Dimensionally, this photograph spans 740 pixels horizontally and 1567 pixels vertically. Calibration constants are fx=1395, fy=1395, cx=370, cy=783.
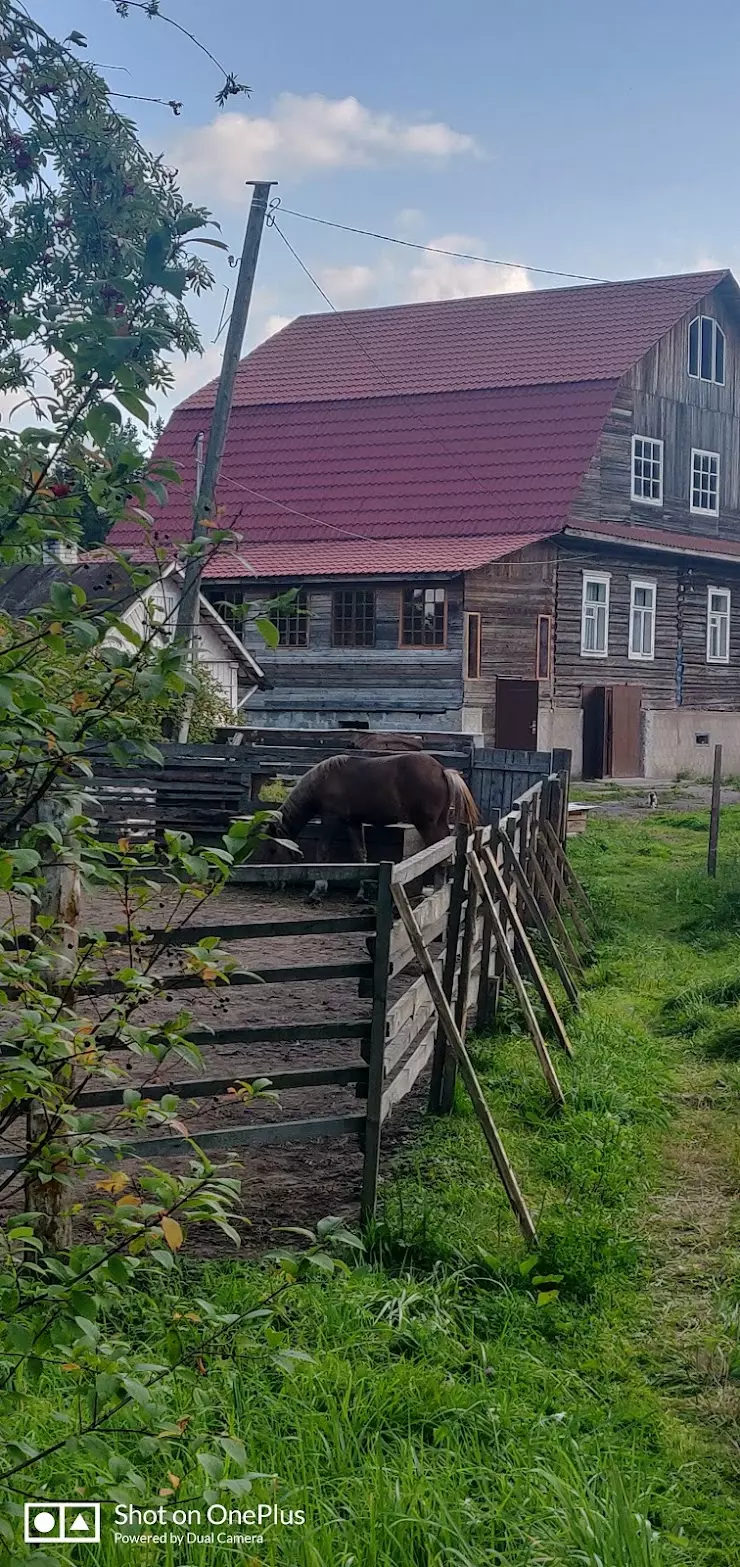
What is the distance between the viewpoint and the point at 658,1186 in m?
6.23

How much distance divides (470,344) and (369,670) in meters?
10.3

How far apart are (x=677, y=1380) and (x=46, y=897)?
2555mm

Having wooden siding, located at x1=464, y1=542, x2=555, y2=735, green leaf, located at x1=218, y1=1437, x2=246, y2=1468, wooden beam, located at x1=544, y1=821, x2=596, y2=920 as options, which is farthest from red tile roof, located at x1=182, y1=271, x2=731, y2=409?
green leaf, located at x1=218, y1=1437, x2=246, y2=1468

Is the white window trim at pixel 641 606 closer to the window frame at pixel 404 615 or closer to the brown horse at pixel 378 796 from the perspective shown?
the window frame at pixel 404 615

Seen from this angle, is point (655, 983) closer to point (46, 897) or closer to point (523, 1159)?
point (523, 1159)

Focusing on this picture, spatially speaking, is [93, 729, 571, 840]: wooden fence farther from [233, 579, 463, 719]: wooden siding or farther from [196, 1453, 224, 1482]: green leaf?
[196, 1453, 224, 1482]: green leaf

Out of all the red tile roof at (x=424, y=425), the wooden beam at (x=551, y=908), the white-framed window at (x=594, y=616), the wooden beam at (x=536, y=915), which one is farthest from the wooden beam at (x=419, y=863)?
the white-framed window at (x=594, y=616)

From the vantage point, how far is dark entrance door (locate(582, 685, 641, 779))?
2822 centimetres

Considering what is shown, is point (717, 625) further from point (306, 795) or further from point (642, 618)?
point (306, 795)

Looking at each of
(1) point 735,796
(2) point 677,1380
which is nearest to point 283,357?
(1) point 735,796

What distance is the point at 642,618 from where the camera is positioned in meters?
30.6

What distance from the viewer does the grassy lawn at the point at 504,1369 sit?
11.0 ft

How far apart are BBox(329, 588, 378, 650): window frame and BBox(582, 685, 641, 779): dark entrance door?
499cm

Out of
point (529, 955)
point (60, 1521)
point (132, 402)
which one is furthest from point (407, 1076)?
point (132, 402)
